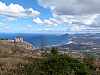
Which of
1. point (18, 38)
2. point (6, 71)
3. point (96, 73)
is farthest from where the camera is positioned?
point (18, 38)

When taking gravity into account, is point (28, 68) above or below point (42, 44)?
below

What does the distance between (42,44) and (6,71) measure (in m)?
6.35

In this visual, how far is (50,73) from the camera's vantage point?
11.2m

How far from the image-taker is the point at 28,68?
11312 millimetres

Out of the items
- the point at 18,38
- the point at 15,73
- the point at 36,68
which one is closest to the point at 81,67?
the point at 36,68

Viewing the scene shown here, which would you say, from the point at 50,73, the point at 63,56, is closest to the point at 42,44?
the point at 63,56

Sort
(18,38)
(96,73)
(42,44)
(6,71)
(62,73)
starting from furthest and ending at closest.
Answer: (18,38) < (42,44) < (96,73) < (6,71) < (62,73)

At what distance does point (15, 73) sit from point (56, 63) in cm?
176

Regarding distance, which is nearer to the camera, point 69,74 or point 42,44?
point 69,74

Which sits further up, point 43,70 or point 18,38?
point 18,38

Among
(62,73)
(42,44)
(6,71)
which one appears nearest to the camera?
(62,73)

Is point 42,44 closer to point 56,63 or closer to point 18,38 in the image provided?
point 56,63

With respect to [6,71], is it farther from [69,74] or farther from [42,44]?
[42,44]

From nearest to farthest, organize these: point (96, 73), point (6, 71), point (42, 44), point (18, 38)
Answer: point (6, 71) → point (96, 73) → point (42, 44) → point (18, 38)
